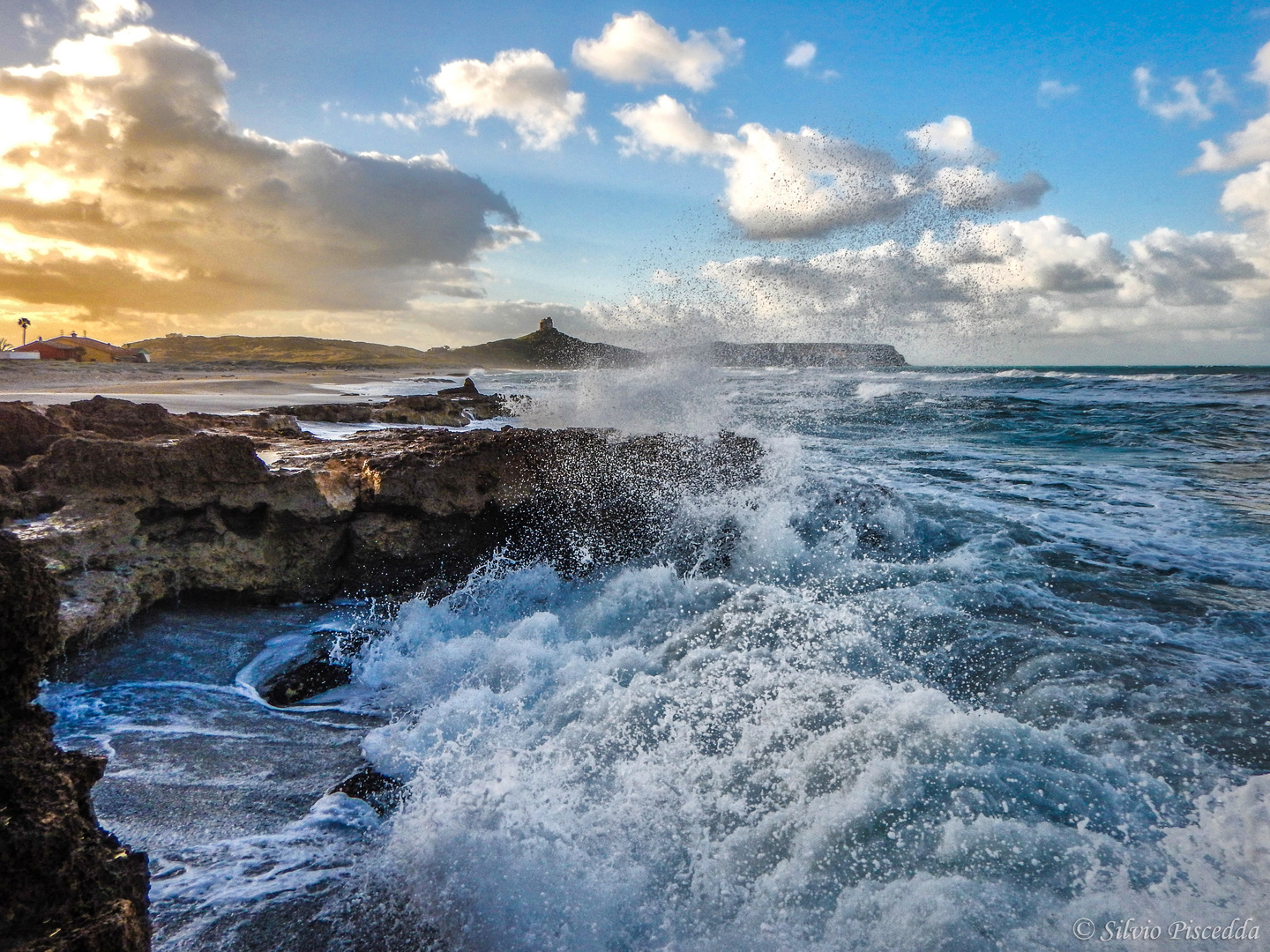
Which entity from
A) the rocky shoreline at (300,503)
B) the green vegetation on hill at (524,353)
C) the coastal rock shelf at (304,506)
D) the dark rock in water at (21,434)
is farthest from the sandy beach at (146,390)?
the green vegetation on hill at (524,353)

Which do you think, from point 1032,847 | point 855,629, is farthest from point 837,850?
point 855,629

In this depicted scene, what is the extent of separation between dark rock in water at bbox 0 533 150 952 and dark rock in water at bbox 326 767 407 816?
4.21 ft

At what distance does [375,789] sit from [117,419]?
5515mm

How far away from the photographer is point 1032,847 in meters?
2.57

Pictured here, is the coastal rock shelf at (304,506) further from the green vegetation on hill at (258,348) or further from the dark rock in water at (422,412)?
the green vegetation on hill at (258,348)

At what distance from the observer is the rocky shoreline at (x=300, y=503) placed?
4.39 metres

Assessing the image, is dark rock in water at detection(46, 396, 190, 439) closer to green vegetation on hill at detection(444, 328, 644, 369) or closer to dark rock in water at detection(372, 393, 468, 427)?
dark rock in water at detection(372, 393, 468, 427)

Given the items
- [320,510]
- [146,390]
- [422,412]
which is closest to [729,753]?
[320,510]

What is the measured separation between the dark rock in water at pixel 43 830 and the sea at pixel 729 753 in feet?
2.74

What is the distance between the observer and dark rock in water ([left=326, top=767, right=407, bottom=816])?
2.94m

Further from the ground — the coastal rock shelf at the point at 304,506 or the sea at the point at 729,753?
the coastal rock shelf at the point at 304,506

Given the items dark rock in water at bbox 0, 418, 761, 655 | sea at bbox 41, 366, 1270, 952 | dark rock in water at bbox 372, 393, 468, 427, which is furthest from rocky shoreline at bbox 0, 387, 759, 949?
dark rock in water at bbox 372, 393, 468, 427

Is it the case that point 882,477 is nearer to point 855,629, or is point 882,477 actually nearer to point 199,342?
point 855,629

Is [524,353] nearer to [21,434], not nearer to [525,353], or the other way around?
[525,353]
